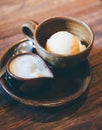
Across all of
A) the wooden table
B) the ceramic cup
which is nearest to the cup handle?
the ceramic cup

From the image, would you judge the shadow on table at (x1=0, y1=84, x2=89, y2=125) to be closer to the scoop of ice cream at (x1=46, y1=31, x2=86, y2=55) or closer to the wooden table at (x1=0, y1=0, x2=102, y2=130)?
the wooden table at (x1=0, y1=0, x2=102, y2=130)

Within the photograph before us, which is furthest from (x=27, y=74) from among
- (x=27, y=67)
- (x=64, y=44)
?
(x=64, y=44)

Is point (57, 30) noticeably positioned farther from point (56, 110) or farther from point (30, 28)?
point (56, 110)

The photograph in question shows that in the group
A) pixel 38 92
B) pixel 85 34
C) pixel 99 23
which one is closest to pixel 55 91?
pixel 38 92

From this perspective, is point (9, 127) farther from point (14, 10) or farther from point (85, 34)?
point (14, 10)

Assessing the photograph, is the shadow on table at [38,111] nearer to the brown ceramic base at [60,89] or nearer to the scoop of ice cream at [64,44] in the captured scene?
the brown ceramic base at [60,89]

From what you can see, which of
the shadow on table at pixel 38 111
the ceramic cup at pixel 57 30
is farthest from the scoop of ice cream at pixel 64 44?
the shadow on table at pixel 38 111
